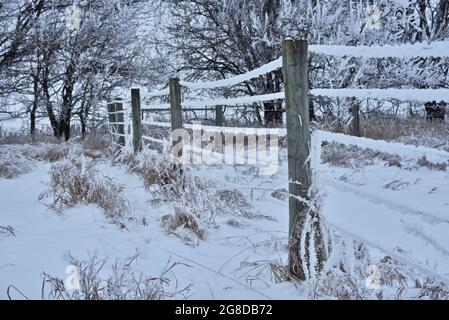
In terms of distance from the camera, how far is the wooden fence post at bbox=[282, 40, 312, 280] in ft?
8.07

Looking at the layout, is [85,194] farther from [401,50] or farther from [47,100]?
[47,100]

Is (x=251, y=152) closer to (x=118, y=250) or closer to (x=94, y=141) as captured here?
(x=94, y=141)

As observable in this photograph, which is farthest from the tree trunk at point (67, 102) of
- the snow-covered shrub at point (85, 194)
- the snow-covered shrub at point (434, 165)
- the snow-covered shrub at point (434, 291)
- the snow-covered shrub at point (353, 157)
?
the snow-covered shrub at point (434, 291)

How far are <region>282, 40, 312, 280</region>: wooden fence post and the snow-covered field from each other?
10 centimetres

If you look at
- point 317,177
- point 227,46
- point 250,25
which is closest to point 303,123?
point 317,177

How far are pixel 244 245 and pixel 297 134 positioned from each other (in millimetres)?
969

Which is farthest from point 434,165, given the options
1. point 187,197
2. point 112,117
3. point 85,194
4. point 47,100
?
point 47,100

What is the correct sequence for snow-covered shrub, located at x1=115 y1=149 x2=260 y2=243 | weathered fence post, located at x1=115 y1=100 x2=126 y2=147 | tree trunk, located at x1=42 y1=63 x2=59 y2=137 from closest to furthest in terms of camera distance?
1. snow-covered shrub, located at x1=115 y1=149 x2=260 y2=243
2. weathered fence post, located at x1=115 y1=100 x2=126 y2=147
3. tree trunk, located at x1=42 y1=63 x2=59 y2=137

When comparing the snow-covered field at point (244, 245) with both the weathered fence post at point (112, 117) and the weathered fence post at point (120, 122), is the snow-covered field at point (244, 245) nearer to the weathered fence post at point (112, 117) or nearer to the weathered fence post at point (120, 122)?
the weathered fence post at point (120, 122)

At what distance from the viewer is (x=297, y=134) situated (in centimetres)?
248

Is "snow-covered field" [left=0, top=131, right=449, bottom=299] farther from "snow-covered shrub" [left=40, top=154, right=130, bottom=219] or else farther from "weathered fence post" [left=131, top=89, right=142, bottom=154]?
"weathered fence post" [left=131, top=89, right=142, bottom=154]

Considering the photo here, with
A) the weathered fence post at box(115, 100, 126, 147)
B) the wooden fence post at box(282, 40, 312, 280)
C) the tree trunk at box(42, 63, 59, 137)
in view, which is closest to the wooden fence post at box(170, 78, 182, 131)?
the wooden fence post at box(282, 40, 312, 280)

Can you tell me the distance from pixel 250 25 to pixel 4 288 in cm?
977
